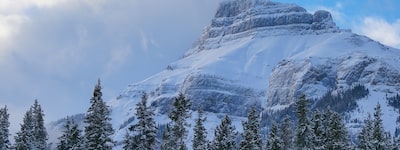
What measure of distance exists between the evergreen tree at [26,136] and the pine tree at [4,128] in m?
1.74

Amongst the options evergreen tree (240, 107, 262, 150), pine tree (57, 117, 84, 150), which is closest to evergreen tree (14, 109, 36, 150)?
pine tree (57, 117, 84, 150)

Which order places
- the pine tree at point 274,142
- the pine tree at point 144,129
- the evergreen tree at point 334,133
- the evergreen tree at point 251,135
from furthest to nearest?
the pine tree at point 274,142 < the evergreen tree at point 251,135 < the evergreen tree at point 334,133 < the pine tree at point 144,129

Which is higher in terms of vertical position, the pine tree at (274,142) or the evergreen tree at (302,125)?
the evergreen tree at (302,125)

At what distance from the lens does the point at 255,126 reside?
2687 inches

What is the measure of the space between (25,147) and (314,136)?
27547 mm

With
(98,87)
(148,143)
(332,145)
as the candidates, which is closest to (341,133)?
(332,145)

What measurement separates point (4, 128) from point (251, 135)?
27.0 meters

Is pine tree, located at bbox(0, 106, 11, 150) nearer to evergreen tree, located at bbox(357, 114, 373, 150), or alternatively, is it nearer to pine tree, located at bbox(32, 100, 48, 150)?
pine tree, located at bbox(32, 100, 48, 150)

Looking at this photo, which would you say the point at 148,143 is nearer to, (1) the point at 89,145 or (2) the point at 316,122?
(1) the point at 89,145

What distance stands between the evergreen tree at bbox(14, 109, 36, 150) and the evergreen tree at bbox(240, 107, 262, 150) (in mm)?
20613

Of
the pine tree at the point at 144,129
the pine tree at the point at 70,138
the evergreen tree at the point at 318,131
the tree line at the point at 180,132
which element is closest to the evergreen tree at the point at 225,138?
the tree line at the point at 180,132

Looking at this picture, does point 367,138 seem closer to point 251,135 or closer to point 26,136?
point 251,135

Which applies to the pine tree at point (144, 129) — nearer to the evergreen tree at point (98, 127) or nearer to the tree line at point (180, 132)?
the tree line at point (180, 132)

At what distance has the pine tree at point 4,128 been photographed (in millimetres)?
73375
